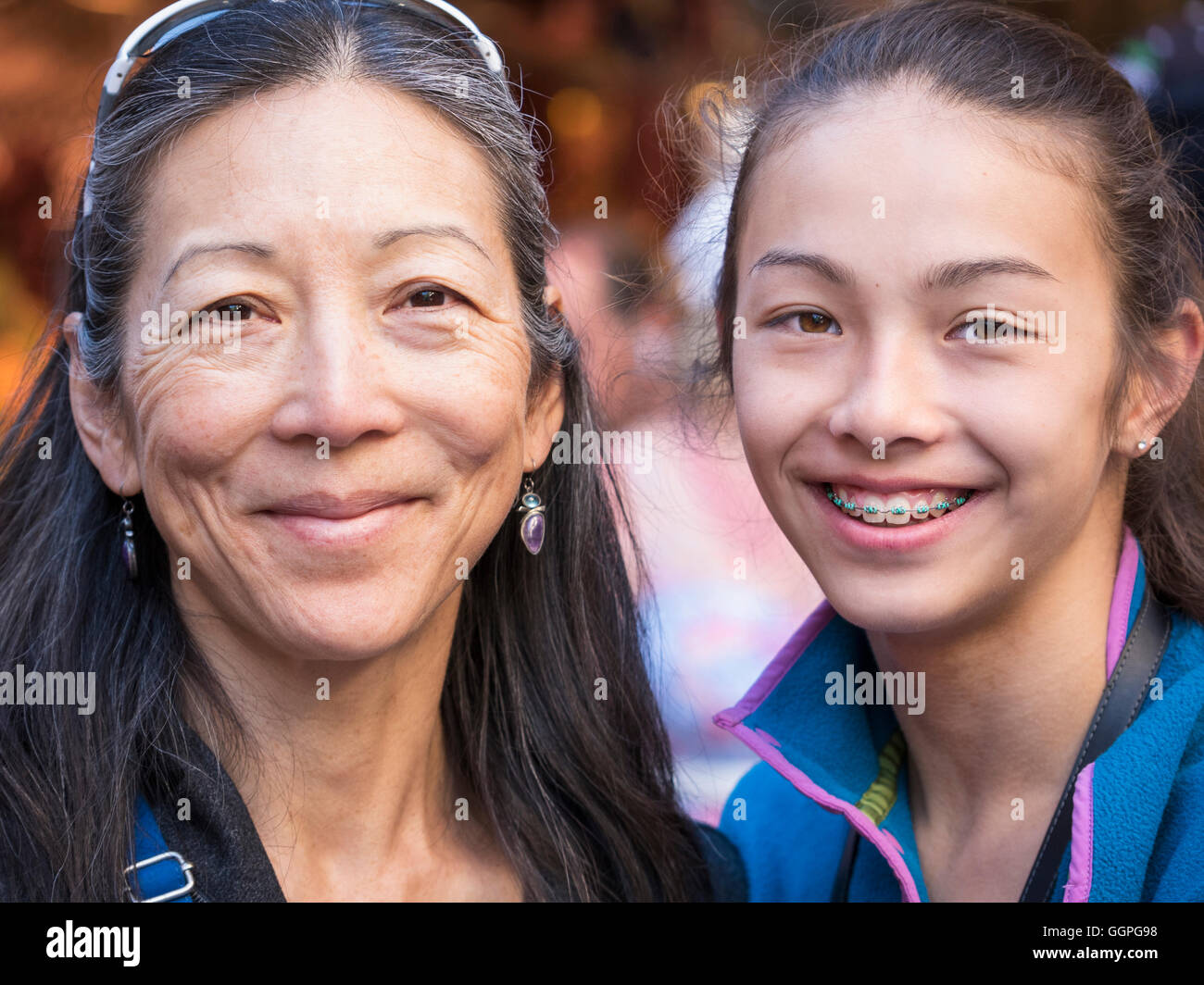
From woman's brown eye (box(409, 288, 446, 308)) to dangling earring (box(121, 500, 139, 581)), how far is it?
2.07ft

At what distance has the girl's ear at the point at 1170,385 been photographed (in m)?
2.00

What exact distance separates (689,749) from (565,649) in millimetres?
1803

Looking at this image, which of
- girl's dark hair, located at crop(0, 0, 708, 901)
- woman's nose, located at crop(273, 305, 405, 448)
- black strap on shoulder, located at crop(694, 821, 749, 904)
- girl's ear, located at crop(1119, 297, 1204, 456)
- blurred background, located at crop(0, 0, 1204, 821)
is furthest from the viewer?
blurred background, located at crop(0, 0, 1204, 821)

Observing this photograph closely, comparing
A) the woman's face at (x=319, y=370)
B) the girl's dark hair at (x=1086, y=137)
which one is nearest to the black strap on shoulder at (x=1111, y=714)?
the girl's dark hair at (x=1086, y=137)

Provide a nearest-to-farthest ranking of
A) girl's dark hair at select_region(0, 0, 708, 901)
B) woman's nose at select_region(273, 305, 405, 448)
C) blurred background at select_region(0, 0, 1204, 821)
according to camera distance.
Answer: woman's nose at select_region(273, 305, 405, 448) → girl's dark hair at select_region(0, 0, 708, 901) → blurred background at select_region(0, 0, 1204, 821)

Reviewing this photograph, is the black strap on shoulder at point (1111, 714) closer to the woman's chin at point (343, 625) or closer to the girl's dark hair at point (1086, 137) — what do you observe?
the girl's dark hair at point (1086, 137)

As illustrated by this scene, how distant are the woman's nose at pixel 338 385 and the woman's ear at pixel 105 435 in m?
0.34

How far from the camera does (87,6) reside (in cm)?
395

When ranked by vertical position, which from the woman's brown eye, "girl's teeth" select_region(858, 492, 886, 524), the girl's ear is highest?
the woman's brown eye

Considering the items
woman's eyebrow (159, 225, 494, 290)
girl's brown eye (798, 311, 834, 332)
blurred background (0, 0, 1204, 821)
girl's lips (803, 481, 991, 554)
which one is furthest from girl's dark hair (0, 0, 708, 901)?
blurred background (0, 0, 1204, 821)

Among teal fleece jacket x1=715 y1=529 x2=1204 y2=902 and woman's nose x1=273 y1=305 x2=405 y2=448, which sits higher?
woman's nose x1=273 y1=305 x2=405 y2=448

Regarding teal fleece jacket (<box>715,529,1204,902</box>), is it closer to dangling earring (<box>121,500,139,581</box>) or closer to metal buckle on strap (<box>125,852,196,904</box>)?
metal buckle on strap (<box>125,852,196,904</box>)

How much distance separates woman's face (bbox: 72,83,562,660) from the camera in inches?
70.1

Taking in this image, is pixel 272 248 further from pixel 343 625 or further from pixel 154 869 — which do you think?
pixel 154 869
